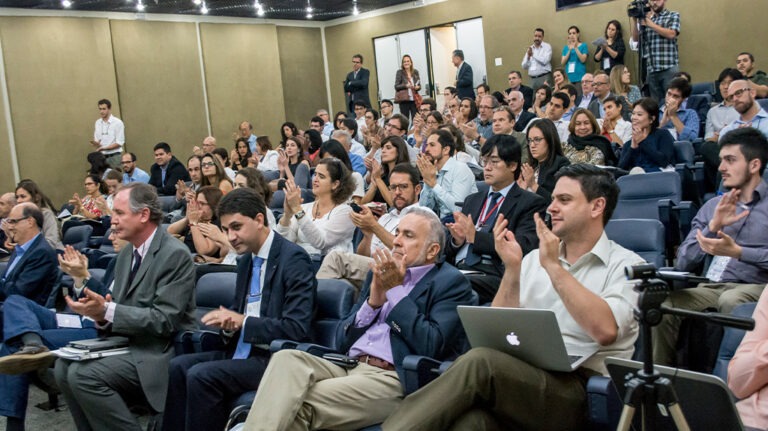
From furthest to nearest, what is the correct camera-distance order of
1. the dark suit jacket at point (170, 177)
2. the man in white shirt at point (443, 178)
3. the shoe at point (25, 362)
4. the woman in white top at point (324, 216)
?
1. the dark suit jacket at point (170, 177)
2. the man in white shirt at point (443, 178)
3. the woman in white top at point (324, 216)
4. the shoe at point (25, 362)

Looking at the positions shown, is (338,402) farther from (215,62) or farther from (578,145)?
(215,62)

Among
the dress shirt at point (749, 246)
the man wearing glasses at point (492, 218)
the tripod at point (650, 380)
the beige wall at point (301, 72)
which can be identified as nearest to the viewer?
the tripod at point (650, 380)

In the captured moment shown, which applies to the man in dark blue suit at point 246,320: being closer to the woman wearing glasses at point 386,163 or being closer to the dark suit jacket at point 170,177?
the woman wearing glasses at point 386,163

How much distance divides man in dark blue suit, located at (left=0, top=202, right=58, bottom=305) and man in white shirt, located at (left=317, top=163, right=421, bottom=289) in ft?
5.87

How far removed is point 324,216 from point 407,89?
715 cm

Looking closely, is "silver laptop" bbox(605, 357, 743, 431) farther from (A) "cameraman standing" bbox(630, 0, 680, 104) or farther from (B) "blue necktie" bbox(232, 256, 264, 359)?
(A) "cameraman standing" bbox(630, 0, 680, 104)

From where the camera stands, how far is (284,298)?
10.8 ft

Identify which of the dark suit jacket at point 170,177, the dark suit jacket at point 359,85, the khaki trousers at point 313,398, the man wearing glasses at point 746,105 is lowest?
the khaki trousers at point 313,398

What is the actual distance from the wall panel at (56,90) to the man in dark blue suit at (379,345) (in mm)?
10014

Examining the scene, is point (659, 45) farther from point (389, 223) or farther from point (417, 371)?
point (417, 371)

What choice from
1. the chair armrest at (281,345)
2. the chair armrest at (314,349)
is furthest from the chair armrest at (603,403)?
the chair armrest at (281,345)

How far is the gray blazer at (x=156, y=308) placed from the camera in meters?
3.38

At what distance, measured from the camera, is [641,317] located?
1.69 meters

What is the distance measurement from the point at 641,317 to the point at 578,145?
4.27 m
